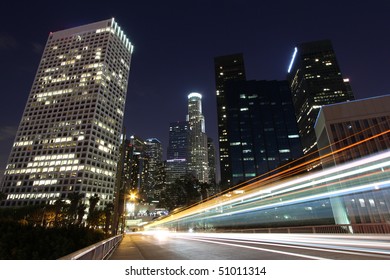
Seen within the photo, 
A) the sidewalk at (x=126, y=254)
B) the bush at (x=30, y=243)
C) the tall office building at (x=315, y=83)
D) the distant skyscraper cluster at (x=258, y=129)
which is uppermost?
the tall office building at (x=315, y=83)

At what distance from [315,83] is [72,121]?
168 meters

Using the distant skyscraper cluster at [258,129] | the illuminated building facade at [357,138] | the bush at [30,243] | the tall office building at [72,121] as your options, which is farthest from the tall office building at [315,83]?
the bush at [30,243]

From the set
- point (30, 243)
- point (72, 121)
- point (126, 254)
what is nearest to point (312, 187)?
point (126, 254)

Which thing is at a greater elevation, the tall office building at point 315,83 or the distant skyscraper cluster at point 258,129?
the tall office building at point 315,83

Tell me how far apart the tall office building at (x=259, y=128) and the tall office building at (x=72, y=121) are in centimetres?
7362

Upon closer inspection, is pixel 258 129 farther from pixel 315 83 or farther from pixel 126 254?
pixel 126 254

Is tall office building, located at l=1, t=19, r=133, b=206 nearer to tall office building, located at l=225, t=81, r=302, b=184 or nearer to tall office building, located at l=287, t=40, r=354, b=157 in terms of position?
tall office building, located at l=225, t=81, r=302, b=184

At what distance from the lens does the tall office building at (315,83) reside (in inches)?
6565

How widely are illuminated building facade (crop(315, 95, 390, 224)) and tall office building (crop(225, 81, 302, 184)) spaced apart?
88.2 meters

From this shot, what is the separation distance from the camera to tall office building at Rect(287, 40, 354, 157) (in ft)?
547

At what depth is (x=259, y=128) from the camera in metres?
144

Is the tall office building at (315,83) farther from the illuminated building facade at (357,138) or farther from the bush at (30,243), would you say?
the bush at (30,243)

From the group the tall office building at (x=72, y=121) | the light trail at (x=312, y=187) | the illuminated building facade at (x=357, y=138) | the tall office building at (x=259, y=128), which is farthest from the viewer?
the tall office building at (x=259, y=128)
